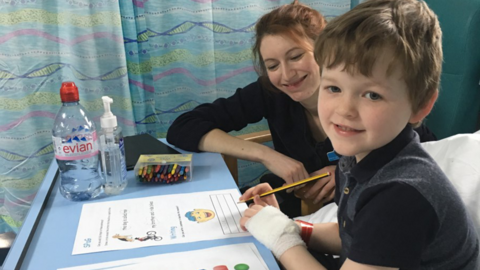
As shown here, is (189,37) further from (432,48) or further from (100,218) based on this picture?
(432,48)

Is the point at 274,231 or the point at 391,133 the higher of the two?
the point at 391,133

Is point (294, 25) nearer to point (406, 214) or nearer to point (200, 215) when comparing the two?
point (200, 215)

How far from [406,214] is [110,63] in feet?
4.38

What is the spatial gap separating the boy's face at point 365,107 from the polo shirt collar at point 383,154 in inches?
0.5

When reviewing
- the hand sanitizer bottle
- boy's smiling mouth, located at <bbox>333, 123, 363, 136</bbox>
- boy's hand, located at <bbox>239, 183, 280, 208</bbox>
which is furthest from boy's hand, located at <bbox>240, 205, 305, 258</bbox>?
the hand sanitizer bottle

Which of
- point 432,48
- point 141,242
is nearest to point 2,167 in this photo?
point 141,242

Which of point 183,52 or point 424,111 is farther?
point 183,52

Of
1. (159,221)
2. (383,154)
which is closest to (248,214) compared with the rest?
(159,221)

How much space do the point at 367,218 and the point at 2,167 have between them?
Answer: 1483 mm

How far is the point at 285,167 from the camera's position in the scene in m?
1.17

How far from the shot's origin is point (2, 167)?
1.60 metres

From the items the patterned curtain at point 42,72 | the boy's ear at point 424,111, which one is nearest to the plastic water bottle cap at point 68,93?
the boy's ear at point 424,111

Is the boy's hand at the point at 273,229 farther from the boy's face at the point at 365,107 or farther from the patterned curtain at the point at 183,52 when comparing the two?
the patterned curtain at the point at 183,52

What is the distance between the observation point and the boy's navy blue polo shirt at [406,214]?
0.57 metres
